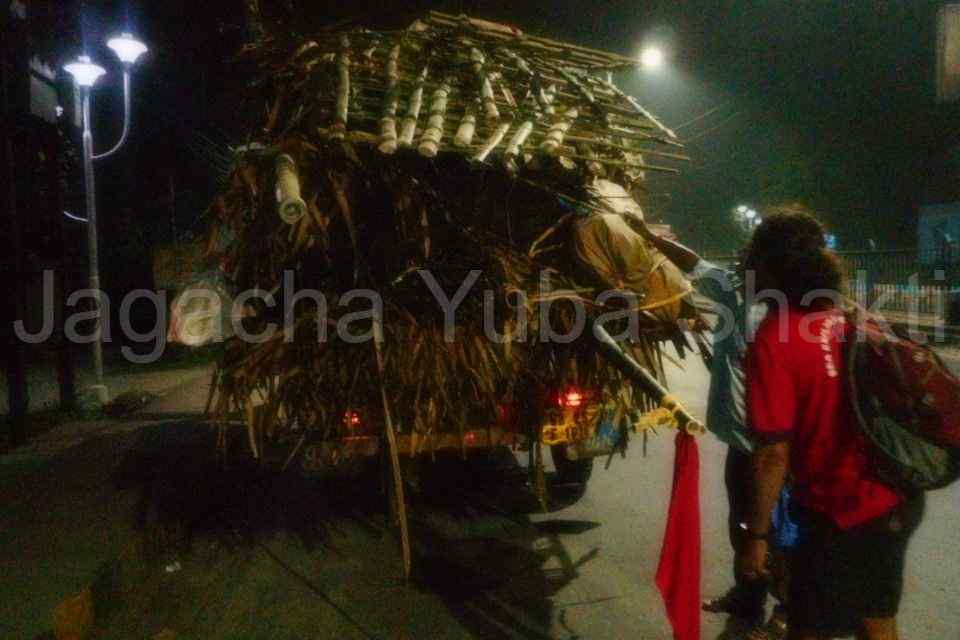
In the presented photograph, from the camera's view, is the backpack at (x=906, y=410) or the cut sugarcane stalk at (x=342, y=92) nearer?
the backpack at (x=906, y=410)

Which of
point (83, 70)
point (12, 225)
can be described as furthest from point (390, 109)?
point (83, 70)

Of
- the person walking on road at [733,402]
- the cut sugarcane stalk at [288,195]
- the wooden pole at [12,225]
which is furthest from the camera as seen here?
the wooden pole at [12,225]

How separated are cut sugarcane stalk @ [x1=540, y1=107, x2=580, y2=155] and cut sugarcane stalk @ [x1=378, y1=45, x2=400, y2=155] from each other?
0.84m

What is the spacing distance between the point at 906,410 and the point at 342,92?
337cm

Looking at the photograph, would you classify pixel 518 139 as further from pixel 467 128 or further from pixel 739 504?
pixel 739 504

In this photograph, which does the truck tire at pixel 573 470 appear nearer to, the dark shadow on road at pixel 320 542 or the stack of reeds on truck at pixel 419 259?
the dark shadow on road at pixel 320 542

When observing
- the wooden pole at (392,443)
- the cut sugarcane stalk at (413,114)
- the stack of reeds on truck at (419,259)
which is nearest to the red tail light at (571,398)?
the stack of reeds on truck at (419,259)

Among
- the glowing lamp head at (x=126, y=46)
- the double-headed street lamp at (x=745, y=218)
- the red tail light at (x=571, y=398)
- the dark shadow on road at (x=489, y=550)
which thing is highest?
the glowing lamp head at (x=126, y=46)

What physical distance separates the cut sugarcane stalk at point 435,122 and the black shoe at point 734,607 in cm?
272

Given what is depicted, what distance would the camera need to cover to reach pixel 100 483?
20.2ft

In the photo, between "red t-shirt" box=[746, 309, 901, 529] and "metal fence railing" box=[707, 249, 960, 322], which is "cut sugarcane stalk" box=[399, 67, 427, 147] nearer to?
"red t-shirt" box=[746, 309, 901, 529]

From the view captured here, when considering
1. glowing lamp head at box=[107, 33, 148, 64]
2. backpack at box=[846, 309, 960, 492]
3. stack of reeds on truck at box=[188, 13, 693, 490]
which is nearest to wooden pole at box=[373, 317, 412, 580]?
stack of reeds on truck at box=[188, 13, 693, 490]

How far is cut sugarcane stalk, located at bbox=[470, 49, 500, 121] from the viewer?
464 cm

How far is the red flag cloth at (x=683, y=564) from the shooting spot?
2811 millimetres
